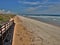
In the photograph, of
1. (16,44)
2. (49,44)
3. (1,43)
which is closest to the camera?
(1,43)

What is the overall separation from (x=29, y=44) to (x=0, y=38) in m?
5.45

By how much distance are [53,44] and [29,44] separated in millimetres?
2461

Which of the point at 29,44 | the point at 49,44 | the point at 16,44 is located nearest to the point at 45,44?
the point at 49,44

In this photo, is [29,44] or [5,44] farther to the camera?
[29,44]

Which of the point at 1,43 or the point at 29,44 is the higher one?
the point at 1,43

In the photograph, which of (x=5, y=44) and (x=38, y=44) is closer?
(x=5, y=44)

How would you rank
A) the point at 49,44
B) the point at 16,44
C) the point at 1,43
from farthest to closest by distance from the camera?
the point at 49,44 < the point at 16,44 < the point at 1,43

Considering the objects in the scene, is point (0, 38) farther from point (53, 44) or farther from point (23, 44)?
point (53, 44)

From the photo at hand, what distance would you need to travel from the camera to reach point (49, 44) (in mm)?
17562

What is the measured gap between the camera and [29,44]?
55.7 feet

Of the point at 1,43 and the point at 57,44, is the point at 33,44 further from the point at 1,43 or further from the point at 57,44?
the point at 1,43

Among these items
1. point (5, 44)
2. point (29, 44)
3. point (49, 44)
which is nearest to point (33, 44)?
point (29, 44)

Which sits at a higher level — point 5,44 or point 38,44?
point 5,44

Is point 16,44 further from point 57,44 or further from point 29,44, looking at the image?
point 57,44
